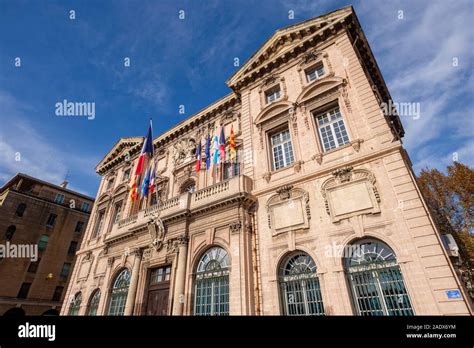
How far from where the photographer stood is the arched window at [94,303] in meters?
15.9

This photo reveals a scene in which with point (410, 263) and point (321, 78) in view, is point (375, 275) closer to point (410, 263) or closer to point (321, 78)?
point (410, 263)

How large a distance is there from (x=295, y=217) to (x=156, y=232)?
7.99 meters

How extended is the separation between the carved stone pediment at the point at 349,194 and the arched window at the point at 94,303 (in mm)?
15544

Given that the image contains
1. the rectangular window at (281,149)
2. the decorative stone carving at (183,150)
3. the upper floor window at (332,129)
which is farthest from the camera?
the decorative stone carving at (183,150)

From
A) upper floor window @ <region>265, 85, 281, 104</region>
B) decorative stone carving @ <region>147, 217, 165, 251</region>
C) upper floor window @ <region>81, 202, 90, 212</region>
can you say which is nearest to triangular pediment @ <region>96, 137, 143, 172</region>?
decorative stone carving @ <region>147, 217, 165, 251</region>

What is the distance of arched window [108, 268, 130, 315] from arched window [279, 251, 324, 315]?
9656 millimetres

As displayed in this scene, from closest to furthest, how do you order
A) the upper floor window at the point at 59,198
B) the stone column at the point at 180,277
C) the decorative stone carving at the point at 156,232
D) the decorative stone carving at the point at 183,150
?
the stone column at the point at 180,277 < the decorative stone carving at the point at 156,232 < the decorative stone carving at the point at 183,150 < the upper floor window at the point at 59,198

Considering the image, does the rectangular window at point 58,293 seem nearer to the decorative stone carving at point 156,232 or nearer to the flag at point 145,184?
the flag at point 145,184

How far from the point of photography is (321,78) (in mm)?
12414

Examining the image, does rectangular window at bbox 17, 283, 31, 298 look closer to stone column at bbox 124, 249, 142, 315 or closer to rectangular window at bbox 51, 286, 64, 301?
rectangular window at bbox 51, 286, 64, 301

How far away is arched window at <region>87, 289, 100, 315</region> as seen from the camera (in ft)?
52.1

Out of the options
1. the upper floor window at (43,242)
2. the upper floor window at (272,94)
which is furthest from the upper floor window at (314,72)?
the upper floor window at (43,242)

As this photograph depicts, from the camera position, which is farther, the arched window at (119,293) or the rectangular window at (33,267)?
the rectangular window at (33,267)
